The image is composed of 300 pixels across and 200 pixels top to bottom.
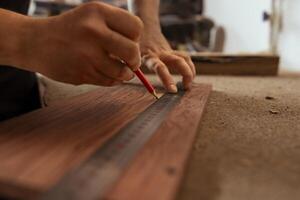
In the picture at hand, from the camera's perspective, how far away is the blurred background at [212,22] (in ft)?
12.0

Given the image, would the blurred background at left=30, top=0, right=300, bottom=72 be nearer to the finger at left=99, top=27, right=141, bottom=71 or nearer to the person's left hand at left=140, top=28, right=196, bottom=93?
the person's left hand at left=140, top=28, right=196, bottom=93

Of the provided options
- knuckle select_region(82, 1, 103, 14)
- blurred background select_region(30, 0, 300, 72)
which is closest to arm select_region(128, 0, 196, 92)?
knuckle select_region(82, 1, 103, 14)

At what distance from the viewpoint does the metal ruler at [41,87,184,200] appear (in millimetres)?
312

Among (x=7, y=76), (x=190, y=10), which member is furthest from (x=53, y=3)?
(x=7, y=76)

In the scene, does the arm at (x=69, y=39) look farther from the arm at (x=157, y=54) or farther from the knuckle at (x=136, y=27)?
the arm at (x=157, y=54)

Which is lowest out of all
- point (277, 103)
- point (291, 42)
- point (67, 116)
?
point (291, 42)

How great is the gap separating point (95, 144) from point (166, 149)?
91mm

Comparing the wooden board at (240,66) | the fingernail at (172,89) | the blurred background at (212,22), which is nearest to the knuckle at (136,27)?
the fingernail at (172,89)

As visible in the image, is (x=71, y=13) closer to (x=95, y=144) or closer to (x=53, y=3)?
(x=95, y=144)

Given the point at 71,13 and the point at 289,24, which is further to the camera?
the point at 289,24

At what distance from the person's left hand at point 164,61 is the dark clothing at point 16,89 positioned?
14.2 inches

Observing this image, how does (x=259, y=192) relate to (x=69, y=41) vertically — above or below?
below

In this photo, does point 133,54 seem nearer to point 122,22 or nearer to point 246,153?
point 122,22

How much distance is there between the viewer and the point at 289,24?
2.79 metres
